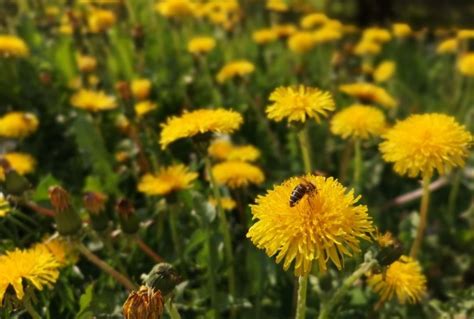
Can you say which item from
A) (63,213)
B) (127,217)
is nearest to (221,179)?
(127,217)

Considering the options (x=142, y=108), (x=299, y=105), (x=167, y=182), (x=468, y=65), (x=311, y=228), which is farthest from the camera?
(x=468, y=65)

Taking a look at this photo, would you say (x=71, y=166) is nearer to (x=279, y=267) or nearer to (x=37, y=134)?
(x=37, y=134)

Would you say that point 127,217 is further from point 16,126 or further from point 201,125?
point 16,126

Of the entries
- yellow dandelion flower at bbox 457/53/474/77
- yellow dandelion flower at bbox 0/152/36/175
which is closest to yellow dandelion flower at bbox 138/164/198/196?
yellow dandelion flower at bbox 0/152/36/175

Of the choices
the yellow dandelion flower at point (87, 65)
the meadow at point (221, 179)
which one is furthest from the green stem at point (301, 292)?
the yellow dandelion flower at point (87, 65)

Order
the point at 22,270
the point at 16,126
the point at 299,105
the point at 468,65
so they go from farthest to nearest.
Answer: the point at 468,65
the point at 16,126
the point at 299,105
the point at 22,270

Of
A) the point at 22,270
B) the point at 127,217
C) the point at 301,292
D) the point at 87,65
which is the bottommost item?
the point at 301,292

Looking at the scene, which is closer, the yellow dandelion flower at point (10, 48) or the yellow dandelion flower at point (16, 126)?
the yellow dandelion flower at point (16, 126)

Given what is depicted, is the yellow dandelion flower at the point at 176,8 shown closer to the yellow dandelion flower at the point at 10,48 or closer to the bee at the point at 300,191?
the yellow dandelion flower at the point at 10,48
